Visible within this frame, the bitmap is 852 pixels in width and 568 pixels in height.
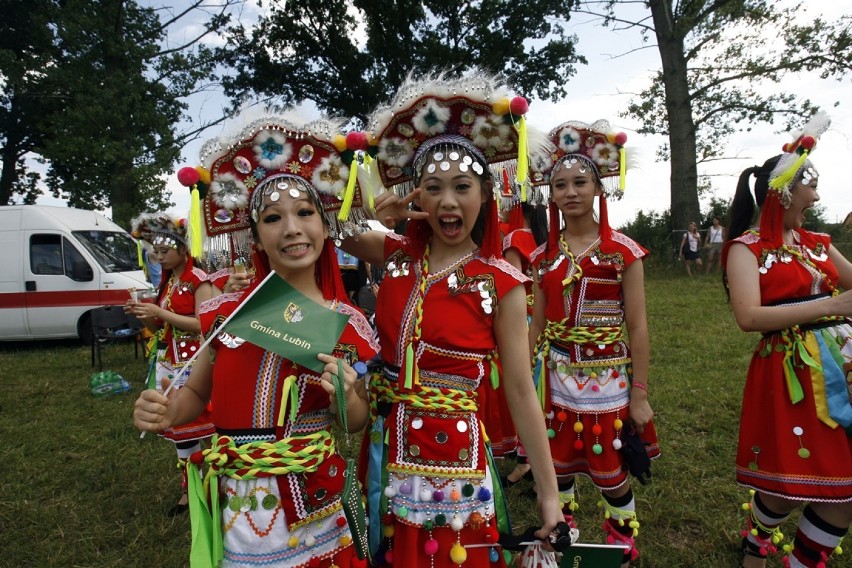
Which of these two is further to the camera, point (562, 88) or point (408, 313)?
point (562, 88)

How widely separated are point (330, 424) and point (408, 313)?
1.66ft

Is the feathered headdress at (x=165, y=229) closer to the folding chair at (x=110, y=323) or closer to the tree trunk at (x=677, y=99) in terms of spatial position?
the folding chair at (x=110, y=323)

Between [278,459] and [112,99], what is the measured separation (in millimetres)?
16115

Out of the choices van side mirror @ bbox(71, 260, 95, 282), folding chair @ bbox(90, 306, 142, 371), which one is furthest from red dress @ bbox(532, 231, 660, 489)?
van side mirror @ bbox(71, 260, 95, 282)

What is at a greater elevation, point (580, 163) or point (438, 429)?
point (580, 163)

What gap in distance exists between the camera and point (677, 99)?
15422 mm

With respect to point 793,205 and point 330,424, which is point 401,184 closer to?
point 330,424

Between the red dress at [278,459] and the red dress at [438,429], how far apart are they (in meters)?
0.16

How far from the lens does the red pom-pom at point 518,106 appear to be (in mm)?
1943

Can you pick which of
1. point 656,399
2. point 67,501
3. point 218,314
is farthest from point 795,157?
point 67,501

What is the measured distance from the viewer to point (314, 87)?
67.0ft

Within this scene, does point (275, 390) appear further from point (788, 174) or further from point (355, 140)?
point (788, 174)

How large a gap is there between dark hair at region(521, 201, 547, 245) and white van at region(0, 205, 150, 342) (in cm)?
882

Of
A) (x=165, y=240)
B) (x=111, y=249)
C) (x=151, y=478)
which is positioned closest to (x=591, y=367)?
(x=165, y=240)
